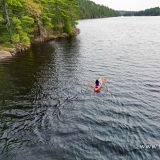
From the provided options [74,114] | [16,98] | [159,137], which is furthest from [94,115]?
[16,98]

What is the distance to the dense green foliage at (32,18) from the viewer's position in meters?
45.2

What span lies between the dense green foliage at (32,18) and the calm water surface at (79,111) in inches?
514

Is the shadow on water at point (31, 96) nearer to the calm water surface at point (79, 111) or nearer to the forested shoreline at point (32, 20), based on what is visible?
the calm water surface at point (79, 111)

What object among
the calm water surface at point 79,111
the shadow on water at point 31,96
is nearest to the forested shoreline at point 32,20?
the shadow on water at point 31,96

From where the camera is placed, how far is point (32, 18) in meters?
53.7

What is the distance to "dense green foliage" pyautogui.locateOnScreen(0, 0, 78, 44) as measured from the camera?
45.2 meters

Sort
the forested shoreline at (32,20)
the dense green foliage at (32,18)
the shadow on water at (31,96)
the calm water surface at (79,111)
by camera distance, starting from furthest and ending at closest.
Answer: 1. the forested shoreline at (32,20)
2. the dense green foliage at (32,18)
3. the shadow on water at (31,96)
4. the calm water surface at (79,111)

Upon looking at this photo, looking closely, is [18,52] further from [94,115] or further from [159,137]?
[159,137]

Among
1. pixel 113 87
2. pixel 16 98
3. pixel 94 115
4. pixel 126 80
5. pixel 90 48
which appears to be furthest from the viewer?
pixel 90 48

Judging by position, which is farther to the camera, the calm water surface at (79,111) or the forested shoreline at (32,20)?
the forested shoreline at (32,20)

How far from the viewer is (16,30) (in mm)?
47969

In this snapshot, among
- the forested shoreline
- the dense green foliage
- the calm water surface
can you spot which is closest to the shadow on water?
the calm water surface

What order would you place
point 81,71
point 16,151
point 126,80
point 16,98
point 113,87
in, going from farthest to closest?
1. point 81,71
2. point 126,80
3. point 113,87
4. point 16,98
5. point 16,151

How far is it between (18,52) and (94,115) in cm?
3393
